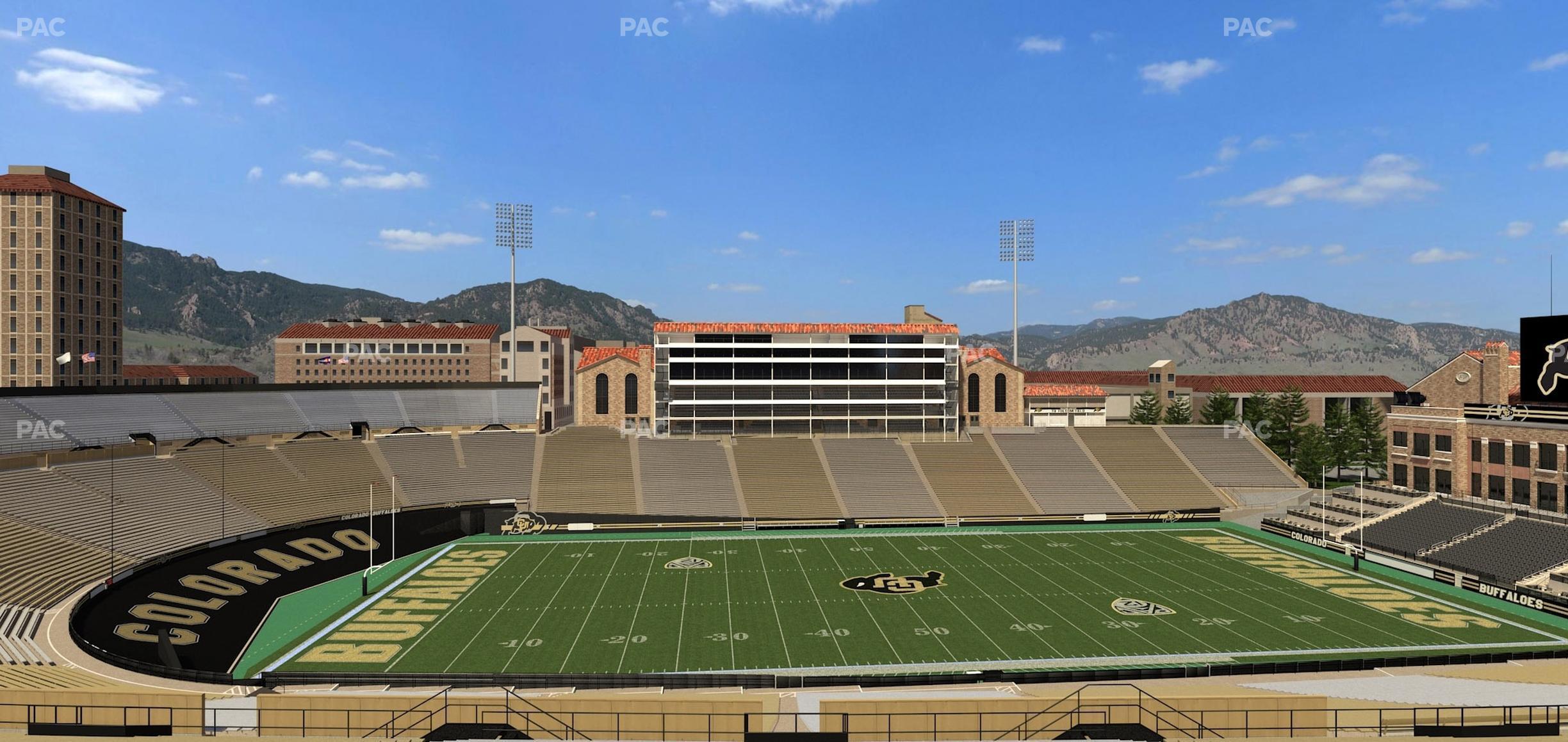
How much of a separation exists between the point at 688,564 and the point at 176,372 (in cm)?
12701

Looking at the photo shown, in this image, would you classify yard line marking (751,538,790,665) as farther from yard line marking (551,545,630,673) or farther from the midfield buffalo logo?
yard line marking (551,545,630,673)

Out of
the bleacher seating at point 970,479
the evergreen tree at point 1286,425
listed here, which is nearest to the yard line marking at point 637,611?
the bleacher seating at point 970,479

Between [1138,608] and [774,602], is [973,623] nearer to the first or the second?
[1138,608]

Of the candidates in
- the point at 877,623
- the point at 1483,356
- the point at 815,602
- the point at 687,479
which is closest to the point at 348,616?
the point at 815,602

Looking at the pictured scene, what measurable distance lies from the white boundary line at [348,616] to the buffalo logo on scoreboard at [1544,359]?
60.3 meters

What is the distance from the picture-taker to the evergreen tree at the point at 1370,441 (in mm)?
69688

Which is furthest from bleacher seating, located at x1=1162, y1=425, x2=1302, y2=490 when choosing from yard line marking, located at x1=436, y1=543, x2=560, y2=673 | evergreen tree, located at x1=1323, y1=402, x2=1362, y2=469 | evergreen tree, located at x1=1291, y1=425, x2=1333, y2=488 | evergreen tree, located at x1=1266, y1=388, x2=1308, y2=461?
yard line marking, located at x1=436, y1=543, x2=560, y2=673

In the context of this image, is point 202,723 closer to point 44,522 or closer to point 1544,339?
point 44,522

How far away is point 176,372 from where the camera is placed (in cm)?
12925

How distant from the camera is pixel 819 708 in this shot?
15.9 metres

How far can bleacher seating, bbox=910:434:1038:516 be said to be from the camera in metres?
56.7

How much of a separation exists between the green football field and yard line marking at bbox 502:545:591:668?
11cm

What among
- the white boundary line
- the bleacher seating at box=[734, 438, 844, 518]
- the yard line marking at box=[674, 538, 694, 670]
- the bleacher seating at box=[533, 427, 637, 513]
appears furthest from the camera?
the bleacher seating at box=[734, 438, 844, 518]

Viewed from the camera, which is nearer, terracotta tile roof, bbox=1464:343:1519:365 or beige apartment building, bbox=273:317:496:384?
terracotta tile roof, bbox=1464:343:1519:365
